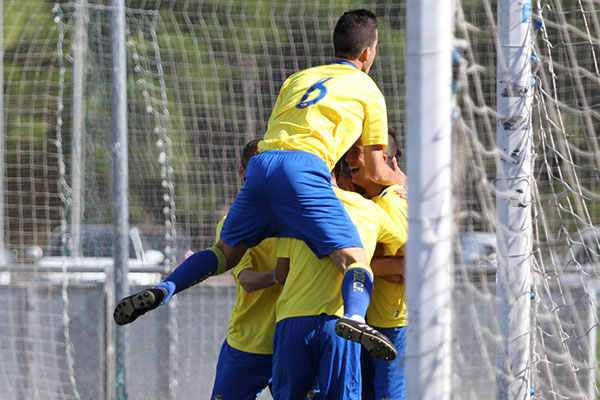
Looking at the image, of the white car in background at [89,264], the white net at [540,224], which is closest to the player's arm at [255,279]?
the white net at [540,224]

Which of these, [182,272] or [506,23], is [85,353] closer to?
[182,272]

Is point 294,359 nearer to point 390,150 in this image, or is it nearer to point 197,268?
point 197,268

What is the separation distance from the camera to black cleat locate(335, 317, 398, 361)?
8.57ft

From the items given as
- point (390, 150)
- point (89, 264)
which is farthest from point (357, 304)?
point (89, 264)

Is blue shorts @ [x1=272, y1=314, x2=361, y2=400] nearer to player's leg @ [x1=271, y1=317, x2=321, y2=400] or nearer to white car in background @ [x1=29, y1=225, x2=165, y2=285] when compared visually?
player's leg @ [x1=271, y1=317, x2=321, y2=400]

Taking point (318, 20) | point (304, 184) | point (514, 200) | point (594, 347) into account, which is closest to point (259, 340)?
point (304, 184)

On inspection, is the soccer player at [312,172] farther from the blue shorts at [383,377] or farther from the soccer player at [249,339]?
the blue shorts at [383,377]

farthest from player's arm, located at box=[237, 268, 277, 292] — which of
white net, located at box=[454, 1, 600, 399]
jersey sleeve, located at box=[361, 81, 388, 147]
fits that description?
white net, located at box=[454, 1, 600, 399]

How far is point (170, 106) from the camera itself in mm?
6559

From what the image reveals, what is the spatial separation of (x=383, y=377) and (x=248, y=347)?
0.62 meters

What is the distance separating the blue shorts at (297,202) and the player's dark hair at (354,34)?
0.66 meters

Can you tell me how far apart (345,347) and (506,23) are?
139 centimetres

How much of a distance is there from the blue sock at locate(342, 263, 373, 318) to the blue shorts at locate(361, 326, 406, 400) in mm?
705

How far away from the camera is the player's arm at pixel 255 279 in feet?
11.5
